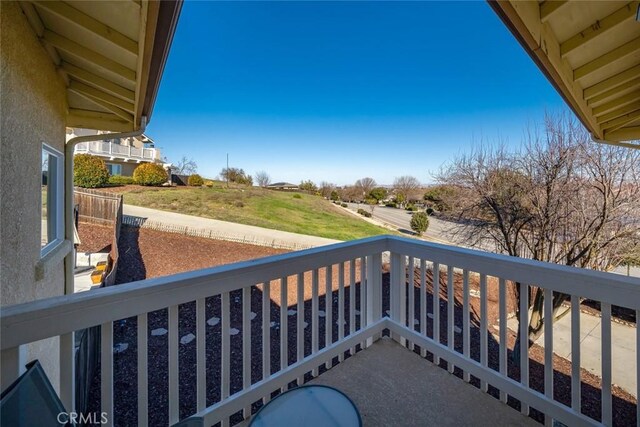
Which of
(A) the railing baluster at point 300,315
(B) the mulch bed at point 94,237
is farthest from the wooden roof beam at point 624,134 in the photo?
(B) the mulch bed at point 94,237

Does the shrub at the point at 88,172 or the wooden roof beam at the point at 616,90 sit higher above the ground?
the shrub at the point at 88,172

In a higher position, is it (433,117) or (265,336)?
(433,117)

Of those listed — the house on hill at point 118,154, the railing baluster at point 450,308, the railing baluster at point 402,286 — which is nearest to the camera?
the railing baluster at point 450,308

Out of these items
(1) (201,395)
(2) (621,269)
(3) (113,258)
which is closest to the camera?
(1) (201,395)

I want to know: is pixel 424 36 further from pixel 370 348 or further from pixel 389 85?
pixel 370 348

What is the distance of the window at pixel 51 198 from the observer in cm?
233

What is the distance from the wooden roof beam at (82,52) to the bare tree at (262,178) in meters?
29.2

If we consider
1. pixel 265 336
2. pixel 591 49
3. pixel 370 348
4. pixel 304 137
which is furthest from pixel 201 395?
pixel 304 137

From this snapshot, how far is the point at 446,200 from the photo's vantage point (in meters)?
6.38

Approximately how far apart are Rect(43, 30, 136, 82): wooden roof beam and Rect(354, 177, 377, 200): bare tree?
2738 centimetres

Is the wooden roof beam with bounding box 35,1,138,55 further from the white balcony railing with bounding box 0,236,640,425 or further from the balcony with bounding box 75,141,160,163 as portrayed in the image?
the balcony with bounding box 75,141,160,163

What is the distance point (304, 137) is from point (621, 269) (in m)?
18.5

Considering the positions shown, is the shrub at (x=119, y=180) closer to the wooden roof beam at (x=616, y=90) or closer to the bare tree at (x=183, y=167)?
the bare tree at (x=183, y=167)

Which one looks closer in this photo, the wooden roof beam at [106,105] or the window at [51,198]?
the window at [51,198]
